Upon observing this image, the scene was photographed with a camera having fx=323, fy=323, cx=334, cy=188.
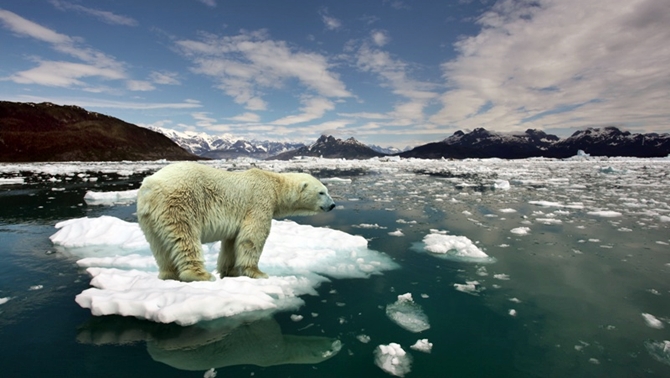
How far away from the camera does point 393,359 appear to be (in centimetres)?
343

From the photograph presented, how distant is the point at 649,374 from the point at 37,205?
19.7m

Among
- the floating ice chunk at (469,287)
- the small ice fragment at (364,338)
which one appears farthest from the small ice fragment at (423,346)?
the floating ice chunk at (469,287)

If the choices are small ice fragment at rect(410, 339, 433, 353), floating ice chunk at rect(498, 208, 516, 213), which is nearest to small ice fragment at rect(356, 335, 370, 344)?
→ small ice fragment at rect(410, 339, 433, 353)

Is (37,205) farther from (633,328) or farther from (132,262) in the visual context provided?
(633,328)

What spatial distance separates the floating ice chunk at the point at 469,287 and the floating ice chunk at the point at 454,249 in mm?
1474

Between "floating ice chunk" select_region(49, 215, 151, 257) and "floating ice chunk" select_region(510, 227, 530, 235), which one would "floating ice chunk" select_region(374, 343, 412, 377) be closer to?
"floating ice chunk" select_region(49, 215, 151, 257)

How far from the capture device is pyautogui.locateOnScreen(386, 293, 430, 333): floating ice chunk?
13.8 feet

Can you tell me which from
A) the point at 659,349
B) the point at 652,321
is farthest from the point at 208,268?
the point at 652,321

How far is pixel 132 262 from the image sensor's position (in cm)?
632

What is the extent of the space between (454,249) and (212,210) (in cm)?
567

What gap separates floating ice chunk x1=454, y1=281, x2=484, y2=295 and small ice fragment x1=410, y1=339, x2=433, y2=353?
6.37ft

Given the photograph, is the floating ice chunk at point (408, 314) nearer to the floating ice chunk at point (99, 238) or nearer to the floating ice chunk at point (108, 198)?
the floating ice chunk at point (99, 238)

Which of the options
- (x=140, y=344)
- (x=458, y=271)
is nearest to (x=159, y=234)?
(x=140, y=344)

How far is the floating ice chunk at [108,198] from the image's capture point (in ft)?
51.0
